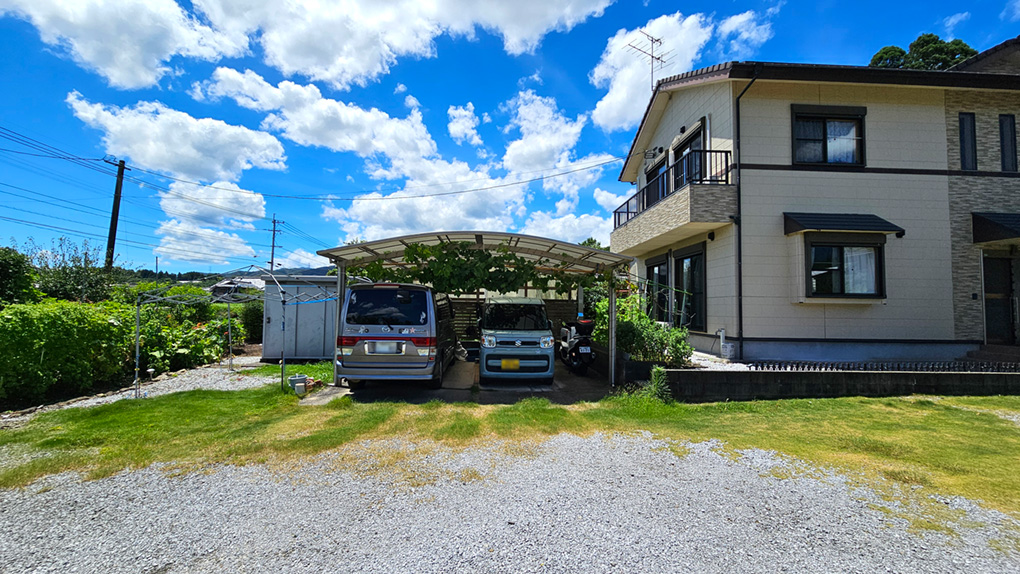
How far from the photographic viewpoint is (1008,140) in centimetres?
1091

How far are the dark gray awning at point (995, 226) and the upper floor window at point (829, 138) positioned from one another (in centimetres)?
303

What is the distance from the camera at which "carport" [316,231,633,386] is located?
7.86m

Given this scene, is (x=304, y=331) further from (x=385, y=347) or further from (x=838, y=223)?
(x=838, y=223)

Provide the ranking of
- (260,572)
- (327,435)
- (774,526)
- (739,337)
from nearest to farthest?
(260,572), (774,526), (327,435), (739,337)

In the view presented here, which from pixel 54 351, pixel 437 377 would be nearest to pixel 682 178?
pixel 437 377

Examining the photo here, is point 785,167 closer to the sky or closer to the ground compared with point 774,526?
closer to the sky

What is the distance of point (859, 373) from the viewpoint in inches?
293

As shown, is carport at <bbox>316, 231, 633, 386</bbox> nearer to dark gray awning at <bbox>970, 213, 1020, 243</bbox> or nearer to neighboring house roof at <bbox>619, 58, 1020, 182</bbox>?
neighboring house roof at <bbox>619, 58, 1020, 182</bbox>

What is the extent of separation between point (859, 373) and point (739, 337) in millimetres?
2696

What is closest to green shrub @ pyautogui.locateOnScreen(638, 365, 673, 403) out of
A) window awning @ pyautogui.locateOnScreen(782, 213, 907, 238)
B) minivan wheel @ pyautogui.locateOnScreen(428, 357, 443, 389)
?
minivan wheel @ pyautogui.locateOnScreen(428, 357, 443, 389)

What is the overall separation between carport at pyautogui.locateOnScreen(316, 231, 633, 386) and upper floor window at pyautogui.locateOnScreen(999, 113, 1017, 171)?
10.6 meters

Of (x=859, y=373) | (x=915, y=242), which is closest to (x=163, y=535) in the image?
(x=859, y=373)

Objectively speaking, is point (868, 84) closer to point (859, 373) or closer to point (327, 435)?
point (859, 373)

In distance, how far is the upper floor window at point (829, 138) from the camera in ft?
34.9
